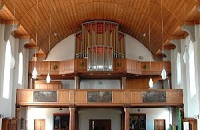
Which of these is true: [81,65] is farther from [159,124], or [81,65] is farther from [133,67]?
[159,124]

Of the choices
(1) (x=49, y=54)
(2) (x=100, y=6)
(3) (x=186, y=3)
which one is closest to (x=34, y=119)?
(1) (x=49, y=54)

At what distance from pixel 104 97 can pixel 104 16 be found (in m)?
5.93

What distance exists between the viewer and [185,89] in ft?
73.5

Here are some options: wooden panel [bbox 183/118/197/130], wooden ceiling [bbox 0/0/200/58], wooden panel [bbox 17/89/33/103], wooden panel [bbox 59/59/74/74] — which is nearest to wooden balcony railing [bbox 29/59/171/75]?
wooden panel [bbox 59/59/74/74]

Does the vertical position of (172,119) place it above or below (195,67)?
below

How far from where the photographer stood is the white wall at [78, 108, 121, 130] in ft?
91.7

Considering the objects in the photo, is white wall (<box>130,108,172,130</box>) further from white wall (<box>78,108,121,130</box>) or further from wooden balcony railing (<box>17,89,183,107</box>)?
wooden balcony railing (<box>17,89,183,107</box>)

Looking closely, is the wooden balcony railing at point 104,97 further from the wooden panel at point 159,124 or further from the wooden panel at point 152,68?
the wooden panel at point 159,124

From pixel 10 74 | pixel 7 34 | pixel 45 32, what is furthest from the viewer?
pixel 45 32

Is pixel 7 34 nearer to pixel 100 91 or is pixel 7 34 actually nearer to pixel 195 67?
pixel 100 91

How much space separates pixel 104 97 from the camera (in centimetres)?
→ 2350

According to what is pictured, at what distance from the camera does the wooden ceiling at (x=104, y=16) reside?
62.7ft

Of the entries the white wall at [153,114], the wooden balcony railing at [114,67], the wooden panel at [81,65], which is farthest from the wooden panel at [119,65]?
the white wall at [153,114]

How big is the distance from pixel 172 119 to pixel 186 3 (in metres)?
10.8
